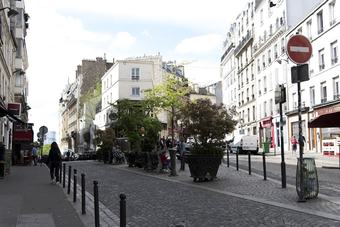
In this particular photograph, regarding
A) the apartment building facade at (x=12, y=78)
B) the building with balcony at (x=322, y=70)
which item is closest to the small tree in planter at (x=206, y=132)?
the apartment building facade at (x=12, y=78)

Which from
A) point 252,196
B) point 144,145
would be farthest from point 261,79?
point 252,196

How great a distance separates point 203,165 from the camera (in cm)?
1583

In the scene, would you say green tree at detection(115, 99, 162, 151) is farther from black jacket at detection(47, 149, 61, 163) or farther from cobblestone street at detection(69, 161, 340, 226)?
cobblestone street at detection(69, 161, 340, 226)

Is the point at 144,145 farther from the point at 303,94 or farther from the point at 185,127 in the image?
the point at 303,94

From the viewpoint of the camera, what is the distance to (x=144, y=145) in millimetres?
24469

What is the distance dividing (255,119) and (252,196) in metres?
54.5

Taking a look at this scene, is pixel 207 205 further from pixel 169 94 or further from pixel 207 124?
pixel 169 94

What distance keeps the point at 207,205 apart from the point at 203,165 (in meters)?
5.14

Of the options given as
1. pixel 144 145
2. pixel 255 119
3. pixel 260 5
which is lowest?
pixel 144 145

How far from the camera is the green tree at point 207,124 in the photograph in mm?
16406

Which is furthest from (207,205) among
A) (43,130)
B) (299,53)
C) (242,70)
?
(242,70)

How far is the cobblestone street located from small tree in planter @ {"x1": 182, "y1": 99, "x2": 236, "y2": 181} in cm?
48

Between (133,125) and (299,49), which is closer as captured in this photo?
(299,49)

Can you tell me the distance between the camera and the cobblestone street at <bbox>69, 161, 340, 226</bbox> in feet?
28.3
